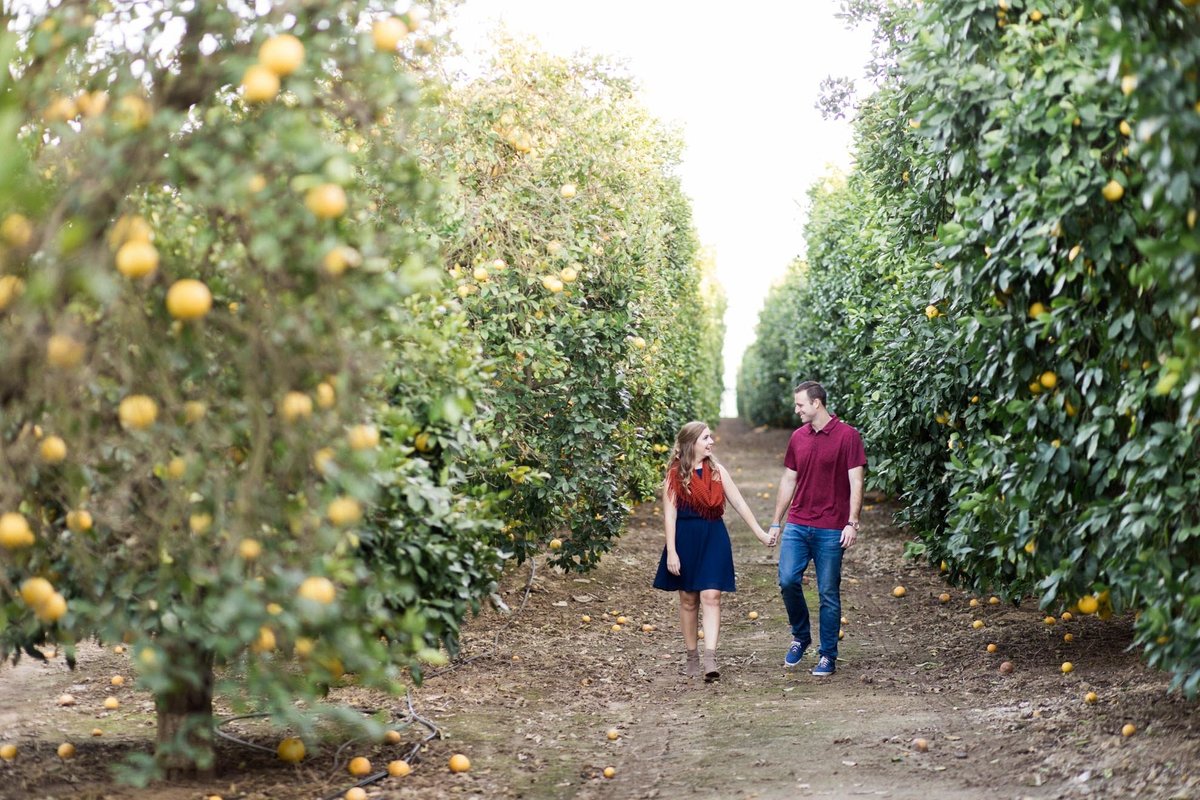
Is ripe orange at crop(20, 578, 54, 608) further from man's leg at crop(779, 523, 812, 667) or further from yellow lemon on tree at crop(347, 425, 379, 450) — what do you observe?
man's leg at crop(779, 523, 812, 667)

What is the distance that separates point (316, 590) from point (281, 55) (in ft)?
4.97

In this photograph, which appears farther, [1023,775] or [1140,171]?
[1023,775]

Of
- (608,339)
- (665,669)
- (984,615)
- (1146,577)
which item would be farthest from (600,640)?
(1146,577)

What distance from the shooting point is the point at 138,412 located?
136 inches

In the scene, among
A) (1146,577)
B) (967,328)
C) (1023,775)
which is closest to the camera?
(1146,577)

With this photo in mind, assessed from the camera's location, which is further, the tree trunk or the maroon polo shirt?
the maroon polo shirt

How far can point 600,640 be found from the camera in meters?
8.82

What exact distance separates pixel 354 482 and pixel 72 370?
2.89 feet

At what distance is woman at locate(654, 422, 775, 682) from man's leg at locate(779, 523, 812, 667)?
18 cm

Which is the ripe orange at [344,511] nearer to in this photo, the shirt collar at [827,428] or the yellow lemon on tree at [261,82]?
the yellow lemon on tree at [261,82]

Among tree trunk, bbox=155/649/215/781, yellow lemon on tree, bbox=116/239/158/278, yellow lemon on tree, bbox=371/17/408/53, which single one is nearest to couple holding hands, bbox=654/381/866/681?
tree trunk, bbox=155/649/215/781

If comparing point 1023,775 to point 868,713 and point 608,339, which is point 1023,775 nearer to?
point 868,713

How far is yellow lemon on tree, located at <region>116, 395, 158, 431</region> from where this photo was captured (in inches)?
136

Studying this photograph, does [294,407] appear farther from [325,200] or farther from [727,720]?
[727,720]
